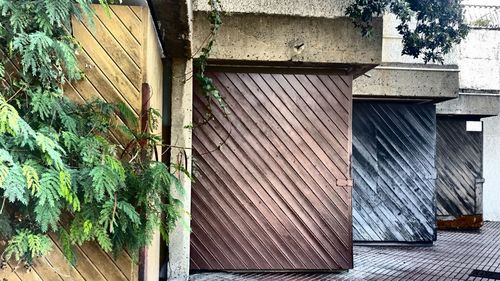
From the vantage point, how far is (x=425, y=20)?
523cm

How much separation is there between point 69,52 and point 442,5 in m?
4.37

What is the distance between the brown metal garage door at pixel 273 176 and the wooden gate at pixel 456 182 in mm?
4904

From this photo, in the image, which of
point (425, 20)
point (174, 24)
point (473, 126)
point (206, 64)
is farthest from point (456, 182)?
point (174, 24)

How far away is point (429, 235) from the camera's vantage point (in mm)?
7375

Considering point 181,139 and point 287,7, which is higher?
point 287,7

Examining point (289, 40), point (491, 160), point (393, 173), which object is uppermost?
point (289, 40)

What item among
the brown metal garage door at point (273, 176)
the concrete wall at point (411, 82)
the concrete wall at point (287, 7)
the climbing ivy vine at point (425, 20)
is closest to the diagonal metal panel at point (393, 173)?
the concrete wall at point (411, 82)

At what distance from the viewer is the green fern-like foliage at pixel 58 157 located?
8.09ft

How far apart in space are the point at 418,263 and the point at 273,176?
245cm

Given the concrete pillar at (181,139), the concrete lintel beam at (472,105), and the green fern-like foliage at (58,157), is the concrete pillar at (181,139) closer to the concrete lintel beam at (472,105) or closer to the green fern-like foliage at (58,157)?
the green fern-like foliage at (58,157)

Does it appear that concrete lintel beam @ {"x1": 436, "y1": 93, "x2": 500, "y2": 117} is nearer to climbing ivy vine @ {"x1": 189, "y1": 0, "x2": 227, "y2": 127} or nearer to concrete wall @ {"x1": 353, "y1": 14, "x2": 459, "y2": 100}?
concrete wall @ {"x1": 353, "y1": 14, "x2": 459, "y2": 100}

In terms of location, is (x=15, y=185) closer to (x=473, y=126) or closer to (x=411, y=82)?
(x=411, y=82)

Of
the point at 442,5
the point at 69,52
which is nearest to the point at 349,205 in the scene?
the point at 442,5

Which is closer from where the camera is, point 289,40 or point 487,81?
point 289,40
